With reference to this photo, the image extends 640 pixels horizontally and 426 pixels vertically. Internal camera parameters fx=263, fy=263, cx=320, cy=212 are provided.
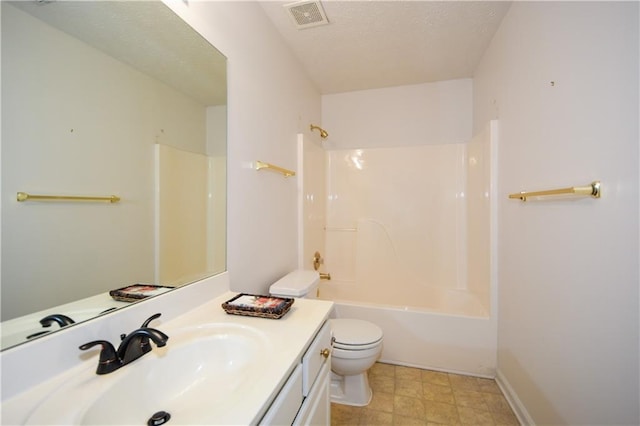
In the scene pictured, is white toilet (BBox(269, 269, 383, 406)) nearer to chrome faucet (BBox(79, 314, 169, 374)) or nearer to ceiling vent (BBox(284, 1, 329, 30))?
chrome faucet (BBox(79, 314, 169, 374))

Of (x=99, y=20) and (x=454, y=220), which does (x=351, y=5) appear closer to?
(x=99, y=20)

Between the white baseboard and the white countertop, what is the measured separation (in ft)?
4.45

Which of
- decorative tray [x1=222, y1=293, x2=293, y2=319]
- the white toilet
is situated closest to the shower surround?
the white toilet

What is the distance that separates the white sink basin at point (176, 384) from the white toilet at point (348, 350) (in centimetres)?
68

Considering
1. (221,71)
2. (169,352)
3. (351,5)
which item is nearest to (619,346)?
(169,352)

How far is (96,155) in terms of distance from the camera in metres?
0.75

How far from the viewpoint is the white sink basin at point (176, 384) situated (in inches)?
20.9

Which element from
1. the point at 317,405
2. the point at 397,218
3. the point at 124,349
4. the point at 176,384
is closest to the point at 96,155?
the point at 124,349

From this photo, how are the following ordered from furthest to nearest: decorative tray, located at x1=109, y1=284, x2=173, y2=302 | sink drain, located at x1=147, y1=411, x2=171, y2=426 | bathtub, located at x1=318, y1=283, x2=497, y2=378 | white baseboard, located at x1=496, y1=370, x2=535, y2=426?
1. bathtub, located at x1=318, y1=283, x2=497, y2=378
2. white baseboard, located at x1=496, y1=370, x2=535, y2=426
3. decorative tray, located at x1=109, y1=284, x2=173, y2=302
4. sink drain, located at x1=147, y1=411, x2=171, y2=426

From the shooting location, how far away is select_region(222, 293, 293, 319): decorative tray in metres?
0.96

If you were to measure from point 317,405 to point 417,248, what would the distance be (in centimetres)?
204

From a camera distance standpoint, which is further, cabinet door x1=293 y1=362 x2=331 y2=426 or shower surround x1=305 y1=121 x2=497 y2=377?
shower surround x1=305 y1=121 x2=497 y2=377

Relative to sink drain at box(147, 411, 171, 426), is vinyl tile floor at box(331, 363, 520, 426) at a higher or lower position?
lower

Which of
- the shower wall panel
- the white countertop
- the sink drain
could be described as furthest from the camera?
the shower wall panel
